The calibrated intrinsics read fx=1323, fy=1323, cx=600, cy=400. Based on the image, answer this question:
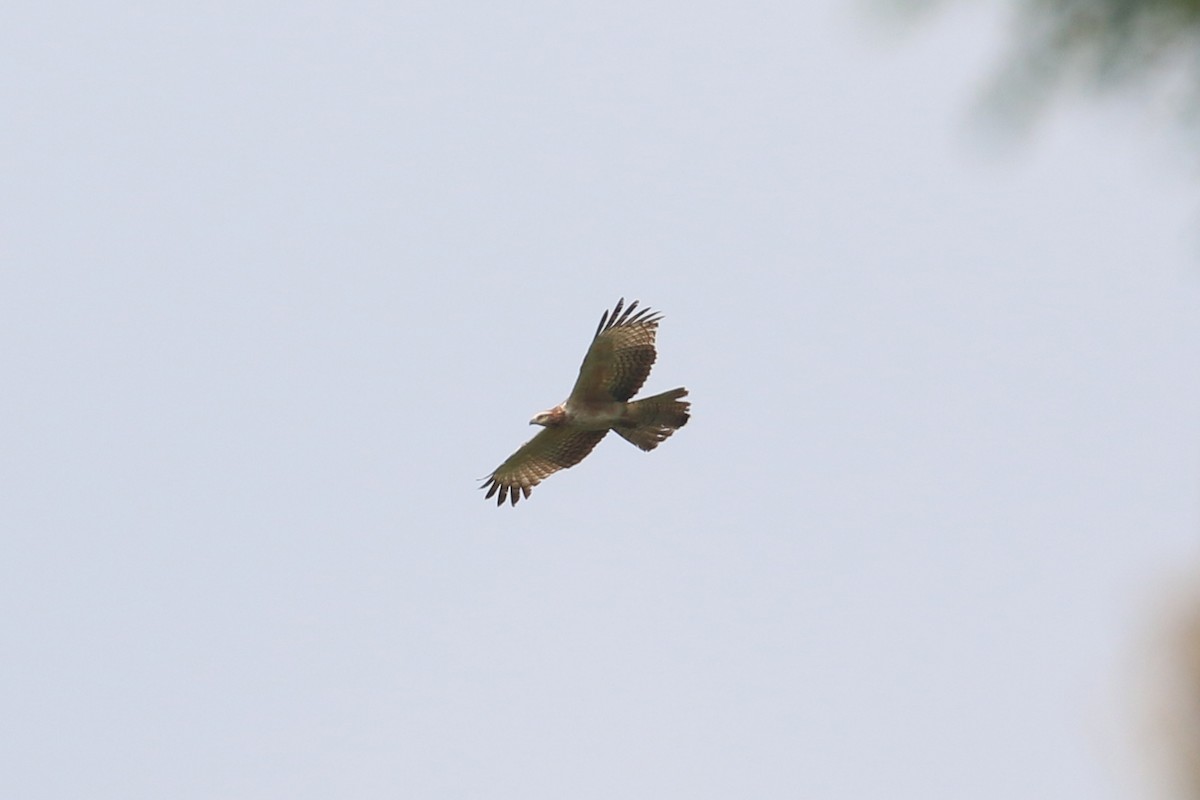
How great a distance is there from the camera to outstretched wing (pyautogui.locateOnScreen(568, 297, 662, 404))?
13539mm

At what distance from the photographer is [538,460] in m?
14.7

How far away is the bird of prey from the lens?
1361 centimetres

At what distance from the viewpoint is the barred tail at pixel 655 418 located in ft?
45.2

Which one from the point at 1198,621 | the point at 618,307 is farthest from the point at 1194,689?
the point at 618,307

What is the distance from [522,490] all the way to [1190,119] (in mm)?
12957

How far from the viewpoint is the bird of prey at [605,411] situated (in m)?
13.6

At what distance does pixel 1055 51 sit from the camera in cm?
207

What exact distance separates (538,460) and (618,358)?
1.73m

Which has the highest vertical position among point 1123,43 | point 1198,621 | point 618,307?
point 618,307

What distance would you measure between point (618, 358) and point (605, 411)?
2.15 feet

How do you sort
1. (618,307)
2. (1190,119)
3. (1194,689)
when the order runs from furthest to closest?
(618,307)
(1194,689)
(1190,119)

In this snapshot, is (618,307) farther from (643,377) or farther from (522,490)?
(522,490)

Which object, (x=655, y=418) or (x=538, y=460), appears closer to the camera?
(x=655, y=418)

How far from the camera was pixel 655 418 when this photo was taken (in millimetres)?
13898
